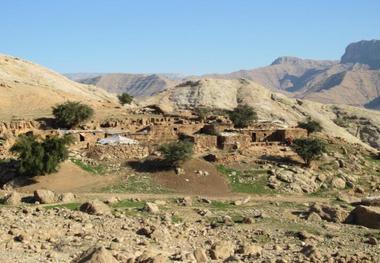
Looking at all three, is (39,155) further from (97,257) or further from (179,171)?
(97,257)

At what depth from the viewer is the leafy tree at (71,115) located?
39.9 m

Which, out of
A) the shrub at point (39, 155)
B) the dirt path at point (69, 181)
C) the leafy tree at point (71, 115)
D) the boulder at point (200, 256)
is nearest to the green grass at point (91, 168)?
the dirt path at point (69, 181)

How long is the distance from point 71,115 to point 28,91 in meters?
12.3

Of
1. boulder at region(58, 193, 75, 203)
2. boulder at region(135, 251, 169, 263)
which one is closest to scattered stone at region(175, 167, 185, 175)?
boulder at region(58, 193, 75, 203)

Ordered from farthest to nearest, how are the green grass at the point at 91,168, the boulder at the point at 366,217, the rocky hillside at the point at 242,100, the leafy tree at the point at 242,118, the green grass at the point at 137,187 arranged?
the rocky hillside at the point at 242,100 < the leafy tree at the point at 242,118 < the green grass at the point at 91,168 < the green grass at the point at 137,187 < the boulder at the point at 366,217

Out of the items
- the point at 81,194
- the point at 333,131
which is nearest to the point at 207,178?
the point at 81,194

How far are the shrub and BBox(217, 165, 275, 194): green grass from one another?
854cm

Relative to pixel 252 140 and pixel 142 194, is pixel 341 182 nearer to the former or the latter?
pixel 252 140

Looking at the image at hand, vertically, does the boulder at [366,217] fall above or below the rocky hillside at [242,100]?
below

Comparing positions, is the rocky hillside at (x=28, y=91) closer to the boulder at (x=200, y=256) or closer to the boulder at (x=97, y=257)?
the boulder at (x=200, y=256)

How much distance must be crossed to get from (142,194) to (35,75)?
3813 cm

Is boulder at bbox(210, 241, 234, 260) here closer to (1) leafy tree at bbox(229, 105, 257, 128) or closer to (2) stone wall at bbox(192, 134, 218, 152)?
(2) stone wall at bbox(192, 134, 218, 152)

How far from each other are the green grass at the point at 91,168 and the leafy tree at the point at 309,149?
11.5 meters

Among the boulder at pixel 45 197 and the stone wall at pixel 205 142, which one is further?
the stone wall at pixel 205 142
